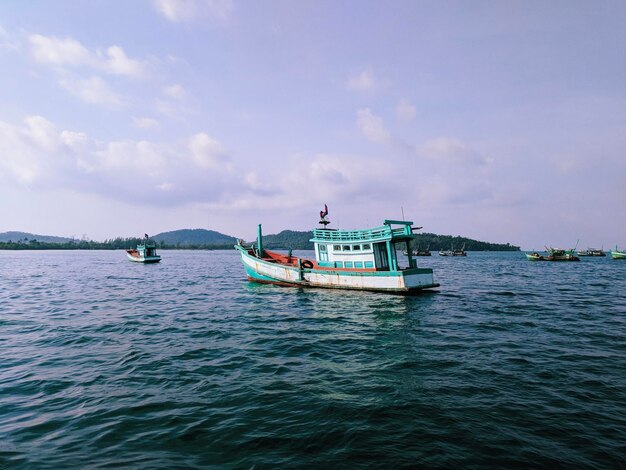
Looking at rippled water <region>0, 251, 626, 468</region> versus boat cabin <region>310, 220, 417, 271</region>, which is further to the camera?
boat cabin <region>310, 220, 417, 271</region>

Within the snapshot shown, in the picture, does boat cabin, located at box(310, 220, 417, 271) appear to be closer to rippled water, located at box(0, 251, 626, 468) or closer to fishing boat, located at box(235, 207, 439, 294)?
fishing boat, located at box(235, 207, 439, 294)

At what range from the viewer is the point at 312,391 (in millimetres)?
8445

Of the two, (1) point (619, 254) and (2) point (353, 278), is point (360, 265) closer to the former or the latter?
(2) point (353, 278)

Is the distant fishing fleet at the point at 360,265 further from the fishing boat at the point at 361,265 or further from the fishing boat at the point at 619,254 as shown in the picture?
the fishing boat at the point at 619,254

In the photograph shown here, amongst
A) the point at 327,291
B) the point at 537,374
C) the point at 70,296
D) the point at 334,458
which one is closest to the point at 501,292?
the point at 327,291

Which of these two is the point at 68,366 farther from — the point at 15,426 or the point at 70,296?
the point at 70,296

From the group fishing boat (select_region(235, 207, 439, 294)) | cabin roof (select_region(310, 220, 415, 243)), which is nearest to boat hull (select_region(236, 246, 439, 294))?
fishing boat (select_region(235, 207, 439, 294))

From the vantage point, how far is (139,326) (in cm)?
1600

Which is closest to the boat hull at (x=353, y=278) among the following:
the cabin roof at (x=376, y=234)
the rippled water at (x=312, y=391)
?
the cabin roof at (x=376, y=234)

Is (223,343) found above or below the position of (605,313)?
above

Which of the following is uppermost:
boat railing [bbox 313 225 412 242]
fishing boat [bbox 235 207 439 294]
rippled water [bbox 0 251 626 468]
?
boat railing [bbox 313 225 412 242]

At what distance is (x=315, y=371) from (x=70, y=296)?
2582 cm

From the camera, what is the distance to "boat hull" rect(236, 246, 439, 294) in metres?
25.2

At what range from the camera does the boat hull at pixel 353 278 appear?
25203mm
